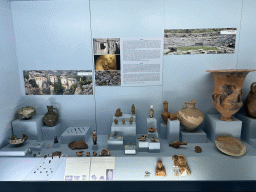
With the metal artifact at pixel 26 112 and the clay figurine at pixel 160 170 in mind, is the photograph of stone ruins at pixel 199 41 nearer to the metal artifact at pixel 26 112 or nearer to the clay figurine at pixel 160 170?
the clay figurine at pixel 160 170

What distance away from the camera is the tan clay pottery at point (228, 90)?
2.72 m

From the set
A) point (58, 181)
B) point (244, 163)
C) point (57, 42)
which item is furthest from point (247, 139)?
point (57, 42)

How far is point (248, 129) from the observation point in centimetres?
297

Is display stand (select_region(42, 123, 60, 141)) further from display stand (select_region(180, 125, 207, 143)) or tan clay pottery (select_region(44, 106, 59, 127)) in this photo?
display stand (select_region(180, 125, 207, 143))

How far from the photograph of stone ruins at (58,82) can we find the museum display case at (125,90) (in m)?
0.02

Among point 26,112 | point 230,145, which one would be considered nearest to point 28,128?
point 26,112

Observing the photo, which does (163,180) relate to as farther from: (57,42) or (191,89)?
(57,42)

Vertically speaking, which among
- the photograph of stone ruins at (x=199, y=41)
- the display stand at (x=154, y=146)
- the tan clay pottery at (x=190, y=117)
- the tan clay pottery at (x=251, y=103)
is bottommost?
the display stand at (x=154, y=146)

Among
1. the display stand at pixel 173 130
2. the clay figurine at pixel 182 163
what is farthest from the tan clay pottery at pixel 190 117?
the clay figurine at pixel 182 163

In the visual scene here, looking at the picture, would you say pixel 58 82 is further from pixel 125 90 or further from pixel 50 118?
pixel 125 90

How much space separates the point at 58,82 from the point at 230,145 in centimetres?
298

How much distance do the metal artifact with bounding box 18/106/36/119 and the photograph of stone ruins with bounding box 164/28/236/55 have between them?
250 centimetres

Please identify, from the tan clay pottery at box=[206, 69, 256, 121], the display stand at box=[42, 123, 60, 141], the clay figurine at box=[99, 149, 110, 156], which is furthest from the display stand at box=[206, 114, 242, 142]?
the display stand at box=[42, 123, 60, 141]

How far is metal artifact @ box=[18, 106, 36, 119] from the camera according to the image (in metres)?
3.05
